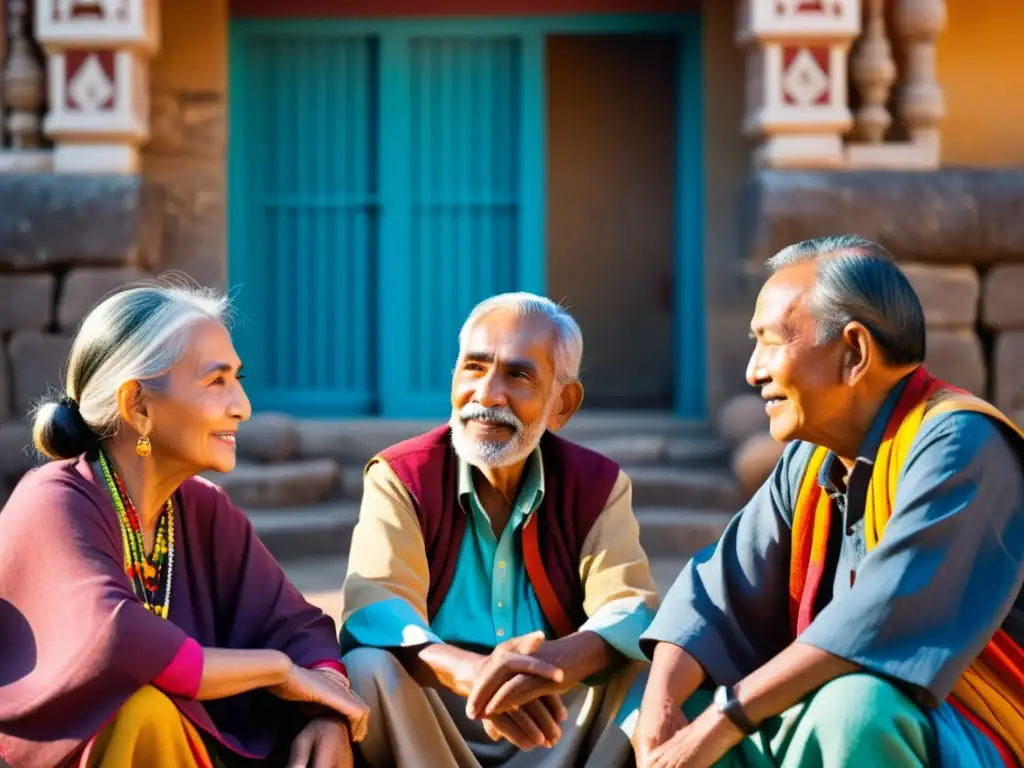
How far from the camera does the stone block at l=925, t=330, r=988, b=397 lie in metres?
6.72

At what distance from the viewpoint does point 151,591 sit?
307cm

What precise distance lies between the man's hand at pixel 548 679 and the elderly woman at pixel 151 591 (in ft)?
0.80

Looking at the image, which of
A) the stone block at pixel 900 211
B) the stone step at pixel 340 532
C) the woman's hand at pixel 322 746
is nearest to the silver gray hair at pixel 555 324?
the woman's hand at pixel 322 746

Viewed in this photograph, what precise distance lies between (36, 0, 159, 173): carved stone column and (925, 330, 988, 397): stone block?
11.8 ft

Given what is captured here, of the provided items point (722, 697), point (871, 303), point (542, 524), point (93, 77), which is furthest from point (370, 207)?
point (722, 697)

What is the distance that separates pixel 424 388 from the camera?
7820 millimetres

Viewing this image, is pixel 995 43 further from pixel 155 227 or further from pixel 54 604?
pixel 54 604

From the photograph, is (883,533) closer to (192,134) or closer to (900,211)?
(900,211)

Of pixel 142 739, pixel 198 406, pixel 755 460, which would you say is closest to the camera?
pixel 142 739

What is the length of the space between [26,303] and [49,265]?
19cm

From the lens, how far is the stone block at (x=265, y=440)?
6.93 metres

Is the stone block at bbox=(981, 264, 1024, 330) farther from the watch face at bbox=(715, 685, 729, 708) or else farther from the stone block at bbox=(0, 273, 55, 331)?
the watch face at bbox=(715, 685, 729, 708)

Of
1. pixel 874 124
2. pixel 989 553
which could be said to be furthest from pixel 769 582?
pixel 874 124

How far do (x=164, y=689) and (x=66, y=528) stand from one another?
0.35m
